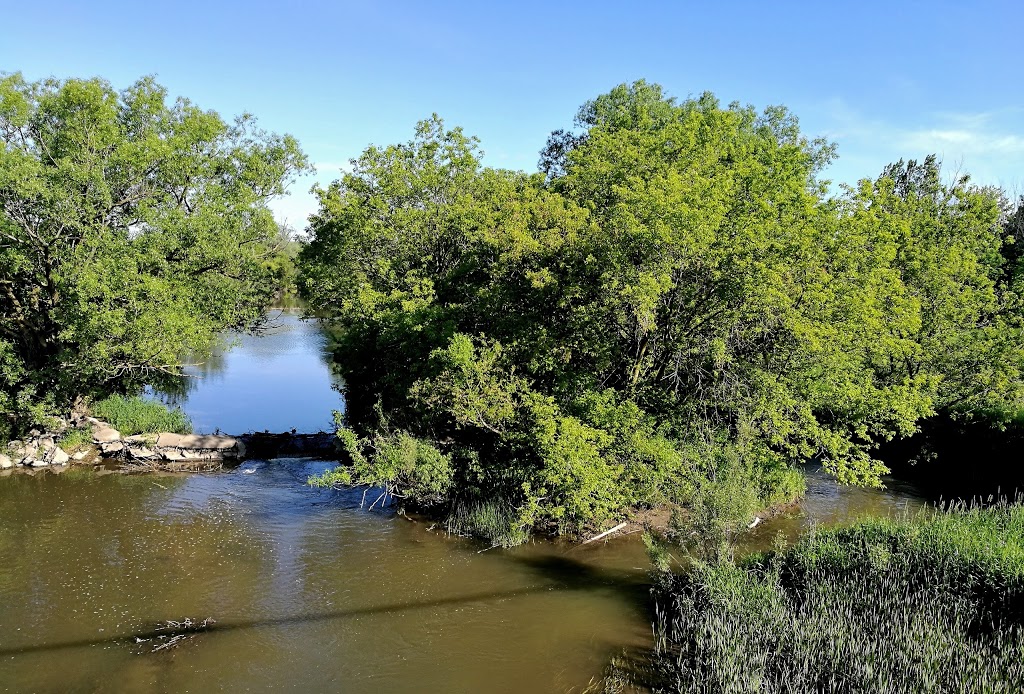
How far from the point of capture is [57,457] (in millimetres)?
19422

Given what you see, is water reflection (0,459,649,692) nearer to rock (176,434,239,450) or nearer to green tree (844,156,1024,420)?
rock (176,434,239,450)

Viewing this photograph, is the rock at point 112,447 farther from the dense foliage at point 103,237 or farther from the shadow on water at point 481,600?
the shadow on water at point 481,600

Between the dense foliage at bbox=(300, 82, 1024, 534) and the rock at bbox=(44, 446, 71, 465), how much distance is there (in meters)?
9.68

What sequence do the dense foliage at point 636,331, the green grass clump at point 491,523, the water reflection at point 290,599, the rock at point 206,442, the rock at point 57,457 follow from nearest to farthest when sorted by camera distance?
the water reflection at point 290,599
the dense foliage at point 636,331
the green grass clump at point 491,523
the rock at point 57,457
the rock at point 206,442

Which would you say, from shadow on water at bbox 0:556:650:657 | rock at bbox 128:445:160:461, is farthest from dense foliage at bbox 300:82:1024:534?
rock at bbox 128:445:160:461

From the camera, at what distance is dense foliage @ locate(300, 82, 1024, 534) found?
12.7 m

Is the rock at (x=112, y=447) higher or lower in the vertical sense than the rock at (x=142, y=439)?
lower

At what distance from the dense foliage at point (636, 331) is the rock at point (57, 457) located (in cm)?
968

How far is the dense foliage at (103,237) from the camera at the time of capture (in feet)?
57.6

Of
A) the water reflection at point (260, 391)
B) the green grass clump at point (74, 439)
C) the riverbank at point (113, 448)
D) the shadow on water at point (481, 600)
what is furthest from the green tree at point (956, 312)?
the green grass clump at point (74, 439)

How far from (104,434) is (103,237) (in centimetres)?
653

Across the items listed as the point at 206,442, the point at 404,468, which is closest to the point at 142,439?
the point at 206,442

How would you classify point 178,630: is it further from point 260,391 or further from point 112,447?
point 260,391

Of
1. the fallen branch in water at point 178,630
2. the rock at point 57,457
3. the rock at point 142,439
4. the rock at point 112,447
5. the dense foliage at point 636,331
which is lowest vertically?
the fallen branch in water at point 178,630
